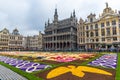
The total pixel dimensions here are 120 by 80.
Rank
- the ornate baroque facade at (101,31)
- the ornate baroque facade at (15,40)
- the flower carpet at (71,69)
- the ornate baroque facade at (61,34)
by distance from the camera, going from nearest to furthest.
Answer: the flower carpet at (71,69) → the ornate baroque facade at (101,31) → the ornate baroque facade at (61,34) → the ornate baroque facade at (15,40)

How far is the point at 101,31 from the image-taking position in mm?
55438

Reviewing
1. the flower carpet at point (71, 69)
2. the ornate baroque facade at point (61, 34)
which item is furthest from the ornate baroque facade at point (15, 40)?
the flower carpet at point (71, 69)

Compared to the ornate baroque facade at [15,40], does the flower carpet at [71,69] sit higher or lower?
lower

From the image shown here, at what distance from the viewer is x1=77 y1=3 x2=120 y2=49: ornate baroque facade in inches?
2004

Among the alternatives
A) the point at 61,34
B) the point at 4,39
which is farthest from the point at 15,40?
the point at 61,34

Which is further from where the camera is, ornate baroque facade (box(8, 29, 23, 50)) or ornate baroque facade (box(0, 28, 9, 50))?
ornate baroque facade (box(8, 29, 23, 50))

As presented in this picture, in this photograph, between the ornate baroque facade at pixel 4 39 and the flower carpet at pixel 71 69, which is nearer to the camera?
the flower carpet at pixel 71 69

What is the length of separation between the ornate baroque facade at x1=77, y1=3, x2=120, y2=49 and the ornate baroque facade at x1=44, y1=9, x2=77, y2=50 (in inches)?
352

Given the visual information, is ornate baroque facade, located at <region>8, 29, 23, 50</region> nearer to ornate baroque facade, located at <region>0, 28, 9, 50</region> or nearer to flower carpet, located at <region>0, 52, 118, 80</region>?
ornate baroque facade, located at <region>0, 28, 9, 50</region>

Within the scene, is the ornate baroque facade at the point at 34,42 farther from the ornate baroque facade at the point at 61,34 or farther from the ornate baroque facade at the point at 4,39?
the ornate baroque facade at the point at 4,39

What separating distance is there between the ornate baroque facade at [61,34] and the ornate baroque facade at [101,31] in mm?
8934

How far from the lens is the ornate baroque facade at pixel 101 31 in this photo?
50.9 metres

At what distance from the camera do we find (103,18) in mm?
54594

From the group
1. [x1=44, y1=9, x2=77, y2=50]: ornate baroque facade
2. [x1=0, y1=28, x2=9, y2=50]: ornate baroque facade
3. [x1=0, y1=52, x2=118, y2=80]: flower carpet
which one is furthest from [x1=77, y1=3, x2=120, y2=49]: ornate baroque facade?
[x1=0, y1=28, x2=9, y2=50]: ornate baroque facade
